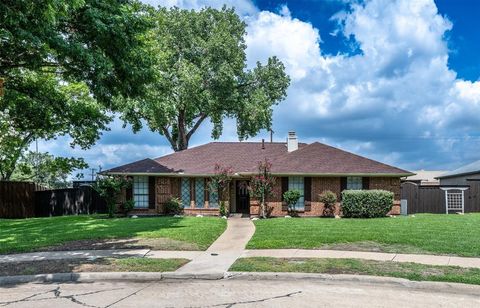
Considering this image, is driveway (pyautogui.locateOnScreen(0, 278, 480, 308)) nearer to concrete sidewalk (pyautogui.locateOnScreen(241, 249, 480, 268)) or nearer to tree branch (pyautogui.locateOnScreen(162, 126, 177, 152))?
concrete sidewalk (pyautogui.locateOnScreen(241, 249, 480, 268))

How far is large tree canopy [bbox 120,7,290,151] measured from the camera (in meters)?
34.2

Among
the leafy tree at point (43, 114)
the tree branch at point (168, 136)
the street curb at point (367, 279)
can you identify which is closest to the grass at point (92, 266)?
the street curb at point (367, 279)

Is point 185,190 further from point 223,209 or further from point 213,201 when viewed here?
point 223,209

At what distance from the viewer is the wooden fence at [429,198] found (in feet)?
88.4

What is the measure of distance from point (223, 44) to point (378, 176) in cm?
1730

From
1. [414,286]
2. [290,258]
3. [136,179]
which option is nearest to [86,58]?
[290,258]

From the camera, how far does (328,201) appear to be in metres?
23.1

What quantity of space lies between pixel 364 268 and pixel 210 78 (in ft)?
93.3

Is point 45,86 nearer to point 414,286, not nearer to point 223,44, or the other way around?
point 223,44

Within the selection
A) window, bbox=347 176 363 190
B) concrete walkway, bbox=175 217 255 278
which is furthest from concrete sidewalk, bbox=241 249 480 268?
window, bbox=347 176 363 190

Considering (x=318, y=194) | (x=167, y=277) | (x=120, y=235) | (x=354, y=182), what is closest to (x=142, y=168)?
(x=318, y=194)

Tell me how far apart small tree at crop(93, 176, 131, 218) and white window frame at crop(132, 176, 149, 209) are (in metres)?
0.86

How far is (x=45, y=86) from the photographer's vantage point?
21797 millimetres

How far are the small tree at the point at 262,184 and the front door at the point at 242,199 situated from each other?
3015 mm
